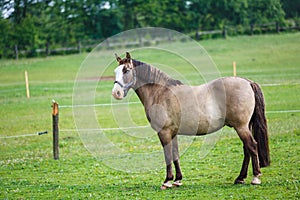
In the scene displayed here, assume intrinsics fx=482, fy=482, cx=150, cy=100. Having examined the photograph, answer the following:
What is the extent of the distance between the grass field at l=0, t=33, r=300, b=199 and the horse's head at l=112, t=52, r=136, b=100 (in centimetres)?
173

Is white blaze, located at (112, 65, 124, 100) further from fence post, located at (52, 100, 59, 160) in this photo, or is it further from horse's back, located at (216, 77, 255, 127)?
fence post, located at (52, 100, 59, 160)

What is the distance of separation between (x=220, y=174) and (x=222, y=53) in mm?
26381

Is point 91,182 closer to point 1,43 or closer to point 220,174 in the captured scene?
point 220,174

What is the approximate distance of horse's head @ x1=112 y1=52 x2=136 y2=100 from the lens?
812 cm

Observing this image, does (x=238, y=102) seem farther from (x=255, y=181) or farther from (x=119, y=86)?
(x=119, y=86)

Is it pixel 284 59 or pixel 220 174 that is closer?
pixel 220 174

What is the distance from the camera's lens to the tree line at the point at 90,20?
140 feet

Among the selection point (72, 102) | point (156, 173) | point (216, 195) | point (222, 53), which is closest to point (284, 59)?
point (222, 53)

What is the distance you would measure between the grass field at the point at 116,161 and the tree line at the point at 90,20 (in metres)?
16.2

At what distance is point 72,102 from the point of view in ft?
69.9

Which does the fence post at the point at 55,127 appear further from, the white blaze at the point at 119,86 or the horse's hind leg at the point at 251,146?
the horse's hind leg at the point at 251,146

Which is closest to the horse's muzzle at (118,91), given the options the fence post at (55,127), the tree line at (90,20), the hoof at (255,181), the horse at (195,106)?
the horse at (195,106)

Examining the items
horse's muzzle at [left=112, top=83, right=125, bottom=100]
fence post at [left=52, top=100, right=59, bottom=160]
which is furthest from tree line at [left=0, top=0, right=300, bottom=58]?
horse's muzzle at [left=112, top=83, right=125, bottom=100]

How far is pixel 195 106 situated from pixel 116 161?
11.8 feet
